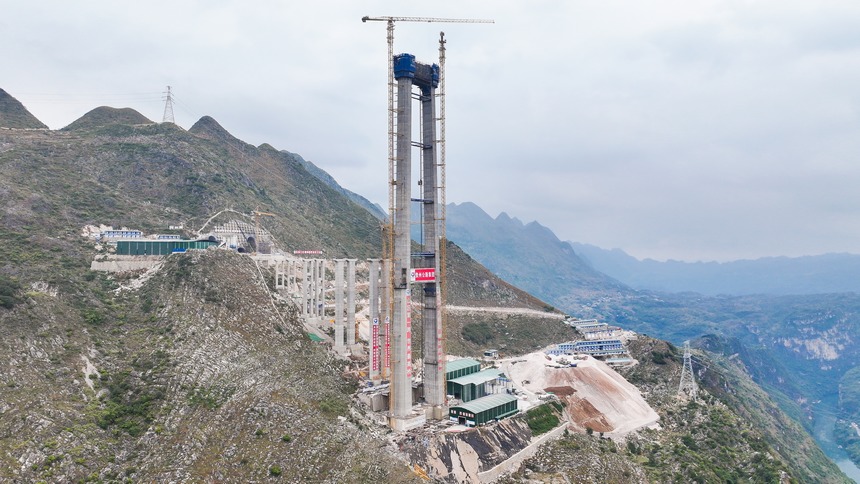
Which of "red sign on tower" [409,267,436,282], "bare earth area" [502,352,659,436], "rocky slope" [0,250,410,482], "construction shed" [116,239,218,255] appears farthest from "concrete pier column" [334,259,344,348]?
"bare earth area" [502,352,659,436]

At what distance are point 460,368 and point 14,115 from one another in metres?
116

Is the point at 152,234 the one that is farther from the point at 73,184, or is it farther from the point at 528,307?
the point at 528,307

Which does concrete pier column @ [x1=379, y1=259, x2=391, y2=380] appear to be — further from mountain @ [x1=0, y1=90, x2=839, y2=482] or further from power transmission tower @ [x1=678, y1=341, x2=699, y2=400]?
power transmission tower @ [x1=678, y1=341, x2=699, y2=400]

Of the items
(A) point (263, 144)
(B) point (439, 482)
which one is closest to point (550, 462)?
(B) point (439, 482)

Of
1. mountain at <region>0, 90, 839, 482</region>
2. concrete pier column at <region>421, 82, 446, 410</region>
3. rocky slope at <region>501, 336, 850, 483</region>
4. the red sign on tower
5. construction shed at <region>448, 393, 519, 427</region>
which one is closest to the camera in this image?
mountain at <region>0, 90, 839, 482</region>

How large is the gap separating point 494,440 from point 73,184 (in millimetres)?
83352

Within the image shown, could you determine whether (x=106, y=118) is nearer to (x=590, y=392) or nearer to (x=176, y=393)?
(x=176, y=393)

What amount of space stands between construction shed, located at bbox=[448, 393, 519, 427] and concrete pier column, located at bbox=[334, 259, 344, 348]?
17.8 m

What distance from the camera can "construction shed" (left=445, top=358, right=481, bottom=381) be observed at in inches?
2926

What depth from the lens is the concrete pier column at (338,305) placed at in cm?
7569

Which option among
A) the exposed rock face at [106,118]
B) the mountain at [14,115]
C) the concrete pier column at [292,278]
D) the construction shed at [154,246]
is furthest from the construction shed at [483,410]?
the exposed rock face at [106,118]

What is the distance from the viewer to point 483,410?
66062 millimetres

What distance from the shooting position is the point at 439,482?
55.9 m

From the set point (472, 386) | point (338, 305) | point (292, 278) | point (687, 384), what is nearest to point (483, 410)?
point (472, 386)
